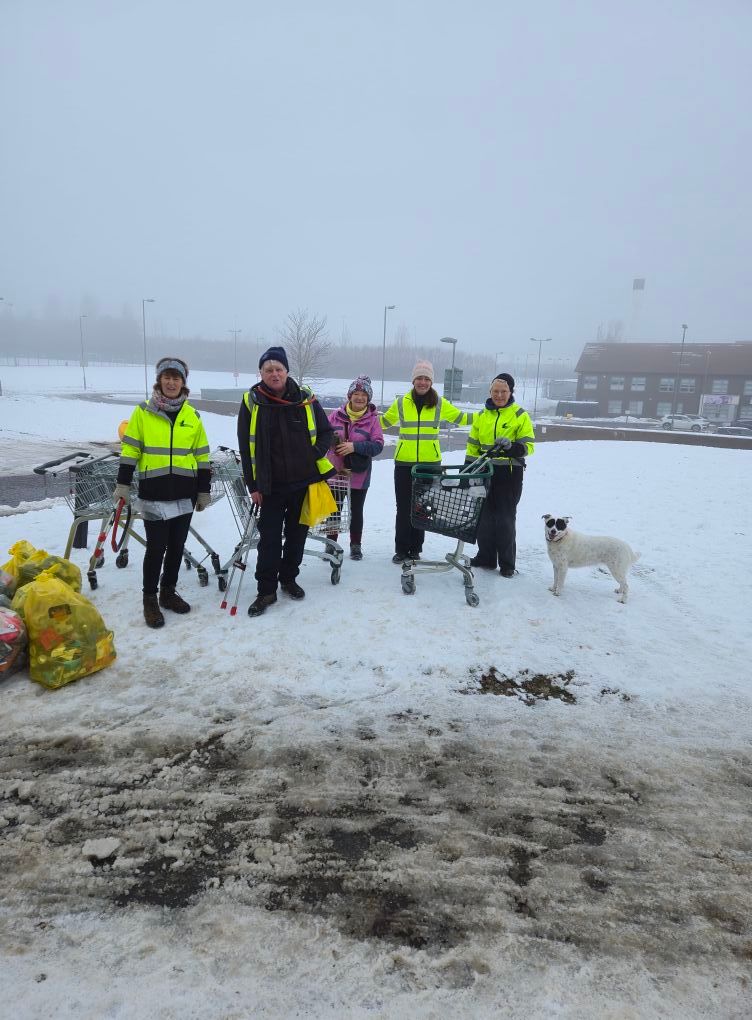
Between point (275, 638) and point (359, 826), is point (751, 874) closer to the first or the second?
point (359, 826)

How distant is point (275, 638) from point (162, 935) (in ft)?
7.90

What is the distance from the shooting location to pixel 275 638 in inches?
178

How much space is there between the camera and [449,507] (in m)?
5.32

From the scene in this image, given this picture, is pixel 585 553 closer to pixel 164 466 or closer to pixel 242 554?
pixel 242 554

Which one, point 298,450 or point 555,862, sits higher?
point 298,450

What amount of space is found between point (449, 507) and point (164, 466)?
254 cm

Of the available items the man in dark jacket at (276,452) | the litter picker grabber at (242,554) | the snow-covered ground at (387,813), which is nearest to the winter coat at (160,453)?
the man in dark jacket at (276,452)

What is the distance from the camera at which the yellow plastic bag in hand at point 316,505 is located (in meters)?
5.00

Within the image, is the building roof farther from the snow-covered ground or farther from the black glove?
the snow-covered ground

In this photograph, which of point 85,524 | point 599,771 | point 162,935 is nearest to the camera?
point 162,935

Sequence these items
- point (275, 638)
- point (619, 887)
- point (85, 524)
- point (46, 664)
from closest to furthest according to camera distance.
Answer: point (619, 887)
point (46, 664)
point (275, 638)
point (85, 524)

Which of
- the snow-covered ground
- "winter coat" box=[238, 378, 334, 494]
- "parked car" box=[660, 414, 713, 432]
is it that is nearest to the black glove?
the snow-covered ground

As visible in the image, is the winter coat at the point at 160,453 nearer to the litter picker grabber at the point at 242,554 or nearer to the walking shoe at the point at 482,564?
the litter picker grabber at the point at 242,554

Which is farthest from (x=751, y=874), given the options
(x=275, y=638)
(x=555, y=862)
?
(x=275, y=638)
